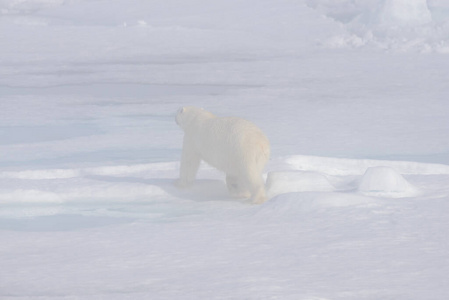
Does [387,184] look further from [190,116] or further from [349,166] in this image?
[190,116]

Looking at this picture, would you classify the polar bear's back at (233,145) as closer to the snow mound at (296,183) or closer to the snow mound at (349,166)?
the snow mound at (296,183)

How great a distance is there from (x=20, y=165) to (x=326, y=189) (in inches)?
89.7

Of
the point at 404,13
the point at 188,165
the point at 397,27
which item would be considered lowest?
the point at 397,27

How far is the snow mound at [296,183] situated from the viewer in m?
3.87

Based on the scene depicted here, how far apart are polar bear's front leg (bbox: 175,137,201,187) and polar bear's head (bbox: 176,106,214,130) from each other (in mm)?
124

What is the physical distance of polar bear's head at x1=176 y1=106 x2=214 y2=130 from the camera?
4.20 metres

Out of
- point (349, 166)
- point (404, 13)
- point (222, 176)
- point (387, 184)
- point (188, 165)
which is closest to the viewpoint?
point (387, 184)

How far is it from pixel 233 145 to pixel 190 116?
581 millimetres

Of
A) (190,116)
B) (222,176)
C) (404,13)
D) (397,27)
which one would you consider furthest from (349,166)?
(404,13)

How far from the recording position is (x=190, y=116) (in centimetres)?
427

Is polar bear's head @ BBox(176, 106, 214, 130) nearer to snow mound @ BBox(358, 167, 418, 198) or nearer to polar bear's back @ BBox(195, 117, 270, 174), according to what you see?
polar bear's back @ BBox(195, 117, 270, 174)

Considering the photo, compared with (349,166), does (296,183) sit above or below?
above

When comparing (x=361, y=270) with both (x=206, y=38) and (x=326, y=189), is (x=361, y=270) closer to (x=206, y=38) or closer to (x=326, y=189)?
(x=326, y=189)

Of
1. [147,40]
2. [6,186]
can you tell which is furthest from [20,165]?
[147,40]
